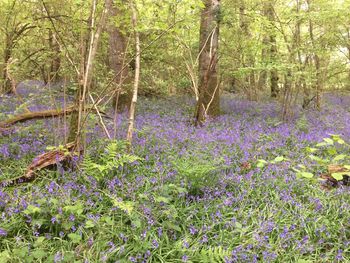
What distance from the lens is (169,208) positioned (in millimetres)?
3916

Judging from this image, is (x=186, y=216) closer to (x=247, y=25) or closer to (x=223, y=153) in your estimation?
(x=223, y=153)

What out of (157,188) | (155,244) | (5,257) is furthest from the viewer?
(157,188)

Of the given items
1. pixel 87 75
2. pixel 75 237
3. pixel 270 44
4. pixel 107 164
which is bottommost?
pixel 75 237

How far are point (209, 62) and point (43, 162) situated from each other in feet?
20.6

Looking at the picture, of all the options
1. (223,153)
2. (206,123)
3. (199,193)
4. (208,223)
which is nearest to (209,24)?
(206,123)

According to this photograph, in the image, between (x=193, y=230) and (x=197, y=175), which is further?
(x=197, y=175)

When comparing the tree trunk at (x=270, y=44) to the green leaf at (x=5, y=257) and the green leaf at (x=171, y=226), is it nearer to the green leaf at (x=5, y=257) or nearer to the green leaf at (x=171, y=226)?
the green leaf at (x=171, y=226)

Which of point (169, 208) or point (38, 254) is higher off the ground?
point (169, 208)

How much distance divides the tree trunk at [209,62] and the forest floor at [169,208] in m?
3.10

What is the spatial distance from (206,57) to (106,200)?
6598 millimetres

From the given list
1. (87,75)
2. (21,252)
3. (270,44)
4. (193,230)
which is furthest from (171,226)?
(270,44)

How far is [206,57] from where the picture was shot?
964cm

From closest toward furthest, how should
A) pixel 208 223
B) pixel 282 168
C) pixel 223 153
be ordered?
pixel 208 223
pixel 282 168
pixel 223 153

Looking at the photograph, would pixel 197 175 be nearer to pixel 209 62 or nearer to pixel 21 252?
pixel 21 252
